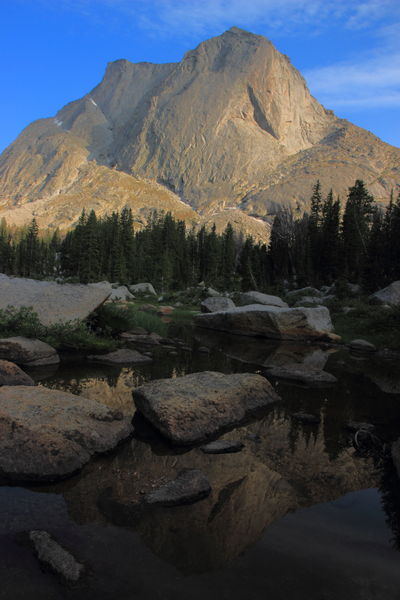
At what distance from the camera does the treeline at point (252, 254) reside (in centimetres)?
4537

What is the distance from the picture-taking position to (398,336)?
716 inches

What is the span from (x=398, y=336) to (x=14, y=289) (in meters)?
16.0

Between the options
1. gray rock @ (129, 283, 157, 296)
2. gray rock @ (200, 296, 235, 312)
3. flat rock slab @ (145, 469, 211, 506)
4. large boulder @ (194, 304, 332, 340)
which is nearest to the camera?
flat rock slab @ (145, 469, 211, 506)

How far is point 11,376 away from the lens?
840cm

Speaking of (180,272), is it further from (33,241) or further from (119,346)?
(119,346)

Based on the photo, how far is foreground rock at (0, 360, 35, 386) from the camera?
27.2 feet

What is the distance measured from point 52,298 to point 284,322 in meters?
11.6

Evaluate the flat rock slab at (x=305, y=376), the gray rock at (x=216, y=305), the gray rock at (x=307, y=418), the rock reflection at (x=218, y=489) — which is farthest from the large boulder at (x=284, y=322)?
the rock reflection at (x=218, y=489)

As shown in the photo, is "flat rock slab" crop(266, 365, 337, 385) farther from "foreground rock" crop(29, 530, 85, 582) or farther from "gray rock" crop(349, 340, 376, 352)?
"foreground rock" crop(29, 530, 85, 582)

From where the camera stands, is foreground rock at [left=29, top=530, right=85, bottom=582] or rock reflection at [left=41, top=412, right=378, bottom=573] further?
rock reflection at [left=41, top=412, right=378, bottom=573]

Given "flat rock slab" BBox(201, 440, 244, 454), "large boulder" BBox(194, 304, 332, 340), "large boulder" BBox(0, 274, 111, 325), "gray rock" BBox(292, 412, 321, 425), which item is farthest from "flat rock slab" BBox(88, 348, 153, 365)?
"large boulder" BBox(194, 304, 332, 340)

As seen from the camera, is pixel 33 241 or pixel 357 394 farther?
pixel 33 241

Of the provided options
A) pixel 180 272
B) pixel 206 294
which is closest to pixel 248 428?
pixel 206 294

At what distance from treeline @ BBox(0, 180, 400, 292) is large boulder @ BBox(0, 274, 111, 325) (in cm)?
3033
